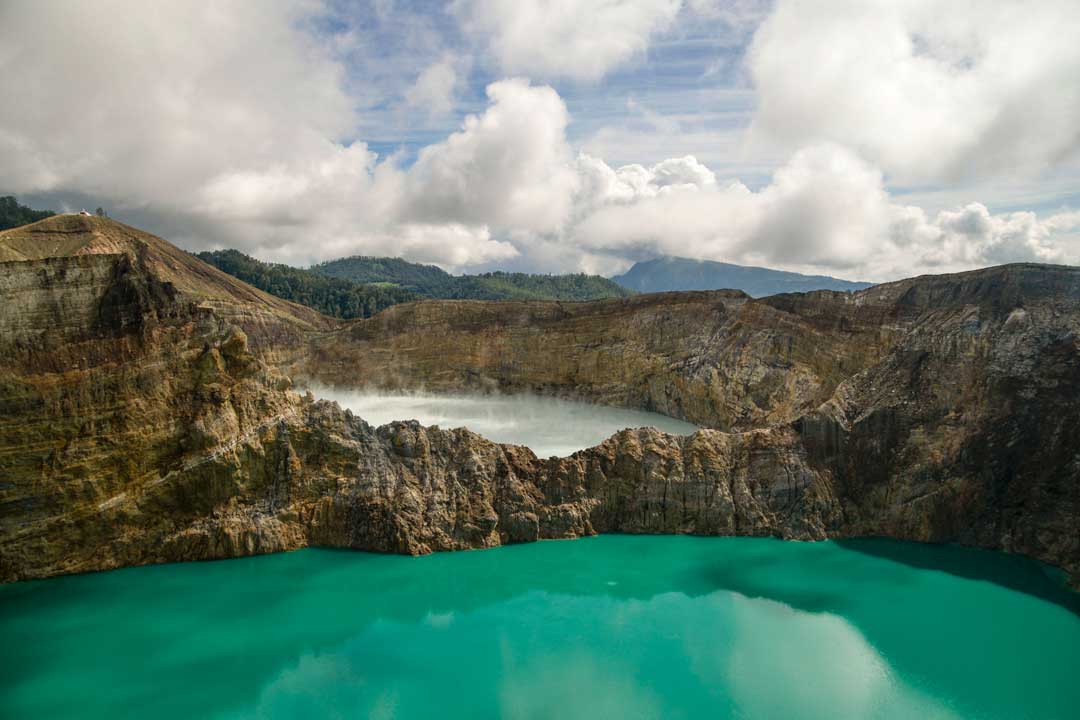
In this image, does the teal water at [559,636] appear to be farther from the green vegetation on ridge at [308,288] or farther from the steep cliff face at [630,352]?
→ the green vegetation on ridge at [308,288]

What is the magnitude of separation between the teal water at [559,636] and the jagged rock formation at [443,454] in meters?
0.89

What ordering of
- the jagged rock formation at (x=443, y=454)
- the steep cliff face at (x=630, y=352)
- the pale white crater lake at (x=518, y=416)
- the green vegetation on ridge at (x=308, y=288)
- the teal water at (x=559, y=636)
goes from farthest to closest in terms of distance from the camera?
the green vegetation on ridge at (x=308, y=288)
the steep cliff face at (x=630, y=352)
the pale white crater lake at (x=518, y=416)
the jagged rock formation at (x=443, y=454)
the teal water at (x=559, y=636)

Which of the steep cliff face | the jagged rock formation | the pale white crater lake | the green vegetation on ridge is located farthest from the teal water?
the green vegetation on ridge

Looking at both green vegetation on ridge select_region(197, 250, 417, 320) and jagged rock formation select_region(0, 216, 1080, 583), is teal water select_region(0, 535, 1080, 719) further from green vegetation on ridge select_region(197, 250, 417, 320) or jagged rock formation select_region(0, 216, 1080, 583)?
green vegetation on ridge select_region(197, 250, 417, 320)

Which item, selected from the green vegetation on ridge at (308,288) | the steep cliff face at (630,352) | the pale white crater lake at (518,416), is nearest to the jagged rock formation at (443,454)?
the steep cliff face at (630,352)

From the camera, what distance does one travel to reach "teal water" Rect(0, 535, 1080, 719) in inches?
492

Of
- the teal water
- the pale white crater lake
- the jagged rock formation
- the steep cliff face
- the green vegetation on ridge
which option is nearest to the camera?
the teal water

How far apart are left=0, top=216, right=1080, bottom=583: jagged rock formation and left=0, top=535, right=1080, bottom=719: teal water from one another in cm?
89

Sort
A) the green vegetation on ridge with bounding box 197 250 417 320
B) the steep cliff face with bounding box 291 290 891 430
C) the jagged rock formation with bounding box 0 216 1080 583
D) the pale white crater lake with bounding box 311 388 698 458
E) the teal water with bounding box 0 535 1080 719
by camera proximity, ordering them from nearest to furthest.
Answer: the teal water with bounding box 0 535 1080 719
the jagged rock formation with bounding box 0 216 1080 583
the pale white crater lake with bounding box 311 388 698 458
the steep cliff face with bounding box 291 290 891 430
the green vegetation on ridge with bounding box 197 250 417 320

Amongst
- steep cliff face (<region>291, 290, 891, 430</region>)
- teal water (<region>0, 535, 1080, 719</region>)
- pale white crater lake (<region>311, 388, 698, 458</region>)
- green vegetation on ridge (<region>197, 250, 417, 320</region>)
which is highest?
green vegetation on ridge (<region>197, 250, 417, 320</region>)

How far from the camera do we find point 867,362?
2492cm

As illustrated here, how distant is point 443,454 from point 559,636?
673 cm

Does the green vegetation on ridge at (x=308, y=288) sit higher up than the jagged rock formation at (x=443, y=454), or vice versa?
the green vegetation on ridge at (x=308, y=288)

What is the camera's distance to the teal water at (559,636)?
12508mm
